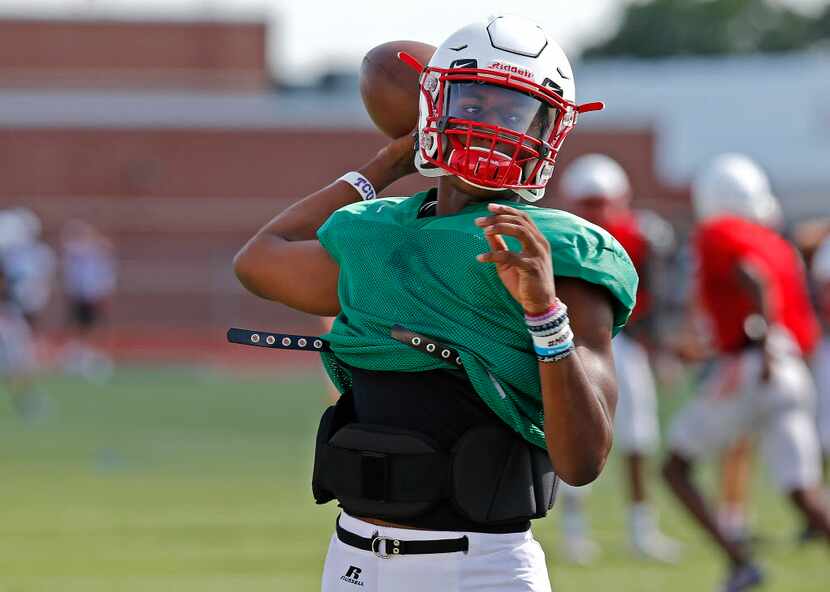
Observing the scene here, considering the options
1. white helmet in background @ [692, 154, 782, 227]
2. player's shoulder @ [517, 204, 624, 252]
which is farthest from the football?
white helmet in background @ [692, 154, 782, 227]

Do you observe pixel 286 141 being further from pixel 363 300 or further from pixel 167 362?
pixel 363 300

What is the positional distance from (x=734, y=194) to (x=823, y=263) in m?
1.89

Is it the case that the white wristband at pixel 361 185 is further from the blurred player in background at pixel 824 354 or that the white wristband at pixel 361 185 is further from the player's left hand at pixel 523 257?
the blurred player in background at pixel 824 354

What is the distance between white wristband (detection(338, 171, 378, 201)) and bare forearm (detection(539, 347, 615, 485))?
86 centimetres

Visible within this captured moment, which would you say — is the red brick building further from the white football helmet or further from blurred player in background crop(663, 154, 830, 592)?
the white football helmet

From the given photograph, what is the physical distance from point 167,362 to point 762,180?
63.1ft

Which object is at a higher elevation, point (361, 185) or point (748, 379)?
point (361, 185)

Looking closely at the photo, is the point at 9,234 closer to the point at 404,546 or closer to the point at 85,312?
the point at 85,312

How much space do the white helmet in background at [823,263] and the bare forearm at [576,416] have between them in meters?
7.11

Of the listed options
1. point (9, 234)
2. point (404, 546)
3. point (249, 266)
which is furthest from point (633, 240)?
Result: point (9, 234)

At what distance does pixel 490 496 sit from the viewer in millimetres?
3318

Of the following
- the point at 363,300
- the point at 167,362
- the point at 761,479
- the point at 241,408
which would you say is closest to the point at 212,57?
the point at 167,362

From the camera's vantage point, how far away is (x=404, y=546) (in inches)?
132

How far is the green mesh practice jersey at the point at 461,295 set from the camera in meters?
3.25
